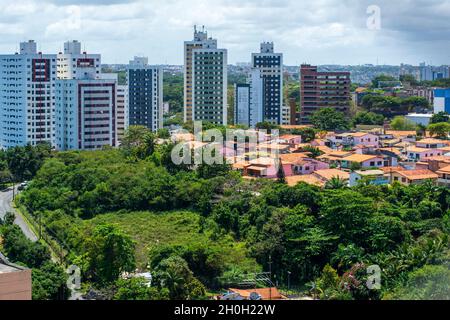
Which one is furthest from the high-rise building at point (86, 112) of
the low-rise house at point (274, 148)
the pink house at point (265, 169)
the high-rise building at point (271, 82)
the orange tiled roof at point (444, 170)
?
the orange tiled roof at point (444, 170)

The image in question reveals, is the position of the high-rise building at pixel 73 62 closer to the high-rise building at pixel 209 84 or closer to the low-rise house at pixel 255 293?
the high-rise building at pixel 209 84

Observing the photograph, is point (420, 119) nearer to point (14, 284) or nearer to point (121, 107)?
point (121, 107)

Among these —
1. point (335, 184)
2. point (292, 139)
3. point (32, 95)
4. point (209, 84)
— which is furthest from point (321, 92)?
point (335, 184)

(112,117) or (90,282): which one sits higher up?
(112,117)

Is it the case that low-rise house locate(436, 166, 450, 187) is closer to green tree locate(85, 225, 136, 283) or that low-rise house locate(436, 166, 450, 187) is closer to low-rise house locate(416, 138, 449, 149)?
low-rise house locate(416, 138, 449, 149)
